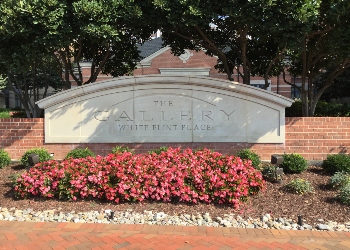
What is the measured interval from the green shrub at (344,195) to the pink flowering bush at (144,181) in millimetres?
1338

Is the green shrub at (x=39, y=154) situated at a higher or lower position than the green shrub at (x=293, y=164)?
higher

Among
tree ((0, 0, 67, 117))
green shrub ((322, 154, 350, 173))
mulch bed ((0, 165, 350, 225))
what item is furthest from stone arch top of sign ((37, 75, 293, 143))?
mulch bed ((0, 165, 350, 225))

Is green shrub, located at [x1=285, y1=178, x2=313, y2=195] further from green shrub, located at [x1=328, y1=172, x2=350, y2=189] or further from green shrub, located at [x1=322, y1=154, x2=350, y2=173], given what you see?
green shrub, located at [x1=322, y1=154, x2=350, y2=173]

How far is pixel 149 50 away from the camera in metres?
28.9

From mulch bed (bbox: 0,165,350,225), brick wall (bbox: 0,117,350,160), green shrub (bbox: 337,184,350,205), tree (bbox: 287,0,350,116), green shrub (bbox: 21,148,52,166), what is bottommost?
mulch bed (bbox: 0,165,350,225)

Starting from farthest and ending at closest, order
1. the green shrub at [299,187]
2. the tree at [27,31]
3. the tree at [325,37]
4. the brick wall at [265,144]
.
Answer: the brick wall at [265,144]
the tree at [27,31]
the tree at [325,37]
the green shrub at [299,187]

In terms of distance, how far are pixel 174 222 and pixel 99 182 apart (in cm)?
157

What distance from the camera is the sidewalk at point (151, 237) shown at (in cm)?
434

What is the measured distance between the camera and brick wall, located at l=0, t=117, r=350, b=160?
8430mm

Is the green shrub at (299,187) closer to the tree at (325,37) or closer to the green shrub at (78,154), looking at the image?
the tree at (325,37)

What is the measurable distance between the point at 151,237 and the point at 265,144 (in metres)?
4.88

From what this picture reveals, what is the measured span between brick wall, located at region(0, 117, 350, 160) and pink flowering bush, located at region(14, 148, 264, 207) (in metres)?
2.37

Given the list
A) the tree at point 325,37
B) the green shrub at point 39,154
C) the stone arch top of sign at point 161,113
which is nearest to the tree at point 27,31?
the stone arch top of sign at point 161,113

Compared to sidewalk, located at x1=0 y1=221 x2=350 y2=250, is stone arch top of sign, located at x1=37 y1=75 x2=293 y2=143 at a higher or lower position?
higher
